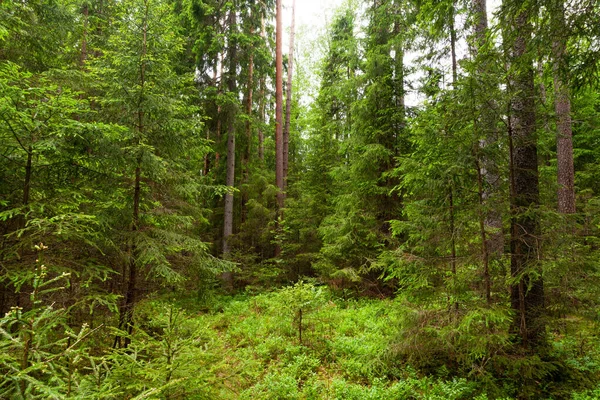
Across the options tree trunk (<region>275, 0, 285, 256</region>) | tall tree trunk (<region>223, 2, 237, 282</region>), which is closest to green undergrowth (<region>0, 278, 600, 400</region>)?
tall tree trunk (<region>223, 2, 237, 282</region>)

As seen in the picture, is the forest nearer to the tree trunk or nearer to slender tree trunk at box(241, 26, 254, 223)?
the tree trunk

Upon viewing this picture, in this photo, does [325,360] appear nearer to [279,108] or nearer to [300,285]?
[300,285]

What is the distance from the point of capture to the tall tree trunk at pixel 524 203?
15.3ft

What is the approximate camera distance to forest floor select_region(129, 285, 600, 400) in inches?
131

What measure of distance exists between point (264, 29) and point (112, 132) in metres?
13.9

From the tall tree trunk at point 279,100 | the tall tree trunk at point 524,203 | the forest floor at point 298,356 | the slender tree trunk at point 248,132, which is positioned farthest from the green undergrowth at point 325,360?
the slender tree trunk at point 248,132

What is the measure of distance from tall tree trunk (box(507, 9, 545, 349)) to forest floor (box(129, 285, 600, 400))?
1.01 meters

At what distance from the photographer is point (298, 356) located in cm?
648

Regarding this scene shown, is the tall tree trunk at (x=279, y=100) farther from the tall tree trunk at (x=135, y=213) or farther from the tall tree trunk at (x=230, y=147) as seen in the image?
the tall tree trunk at (x=135, y=213)

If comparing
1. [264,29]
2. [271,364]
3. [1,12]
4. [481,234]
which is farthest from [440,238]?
[264,29]

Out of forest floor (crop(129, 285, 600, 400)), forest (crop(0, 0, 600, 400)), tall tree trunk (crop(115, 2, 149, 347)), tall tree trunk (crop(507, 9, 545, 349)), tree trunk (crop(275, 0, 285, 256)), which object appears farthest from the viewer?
tree trunk (crop(275, 0, 285, 256))

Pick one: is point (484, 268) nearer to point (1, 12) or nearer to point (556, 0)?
point (556, 0)

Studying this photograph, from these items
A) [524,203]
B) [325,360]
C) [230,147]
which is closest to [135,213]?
[325,360]

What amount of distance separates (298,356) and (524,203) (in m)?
5.03
